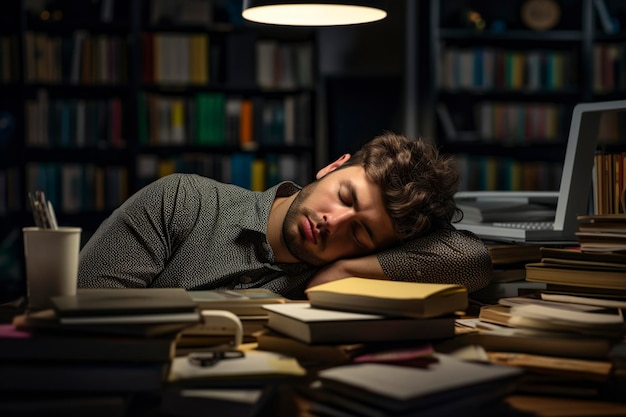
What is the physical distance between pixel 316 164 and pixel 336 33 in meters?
0.92

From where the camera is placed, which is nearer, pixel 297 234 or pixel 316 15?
pixel 297 234

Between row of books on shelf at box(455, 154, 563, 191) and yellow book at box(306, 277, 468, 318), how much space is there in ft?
12.9

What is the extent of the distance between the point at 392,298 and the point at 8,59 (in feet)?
12.8

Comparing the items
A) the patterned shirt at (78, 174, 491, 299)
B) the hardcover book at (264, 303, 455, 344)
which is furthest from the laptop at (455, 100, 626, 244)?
the hardcover book at (264, 303, 455, 344)

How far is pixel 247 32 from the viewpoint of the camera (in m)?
4.68

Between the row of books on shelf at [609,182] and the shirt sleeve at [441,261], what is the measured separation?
0.28 metres

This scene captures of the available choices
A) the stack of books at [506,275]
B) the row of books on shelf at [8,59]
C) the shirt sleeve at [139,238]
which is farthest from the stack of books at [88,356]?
the row of books on shelf at [8,59]

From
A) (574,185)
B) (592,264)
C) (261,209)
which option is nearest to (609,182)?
(574,185)

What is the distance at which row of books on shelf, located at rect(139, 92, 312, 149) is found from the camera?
4.56m

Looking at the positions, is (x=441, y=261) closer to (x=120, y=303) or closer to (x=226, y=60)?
(x=120, y=303)

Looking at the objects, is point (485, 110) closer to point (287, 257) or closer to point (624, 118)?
point (624, 118)

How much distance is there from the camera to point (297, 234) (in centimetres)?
176

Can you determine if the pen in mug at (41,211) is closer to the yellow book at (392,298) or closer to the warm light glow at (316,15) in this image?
the yellow book at (392,298)

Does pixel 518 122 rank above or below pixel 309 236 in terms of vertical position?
above
